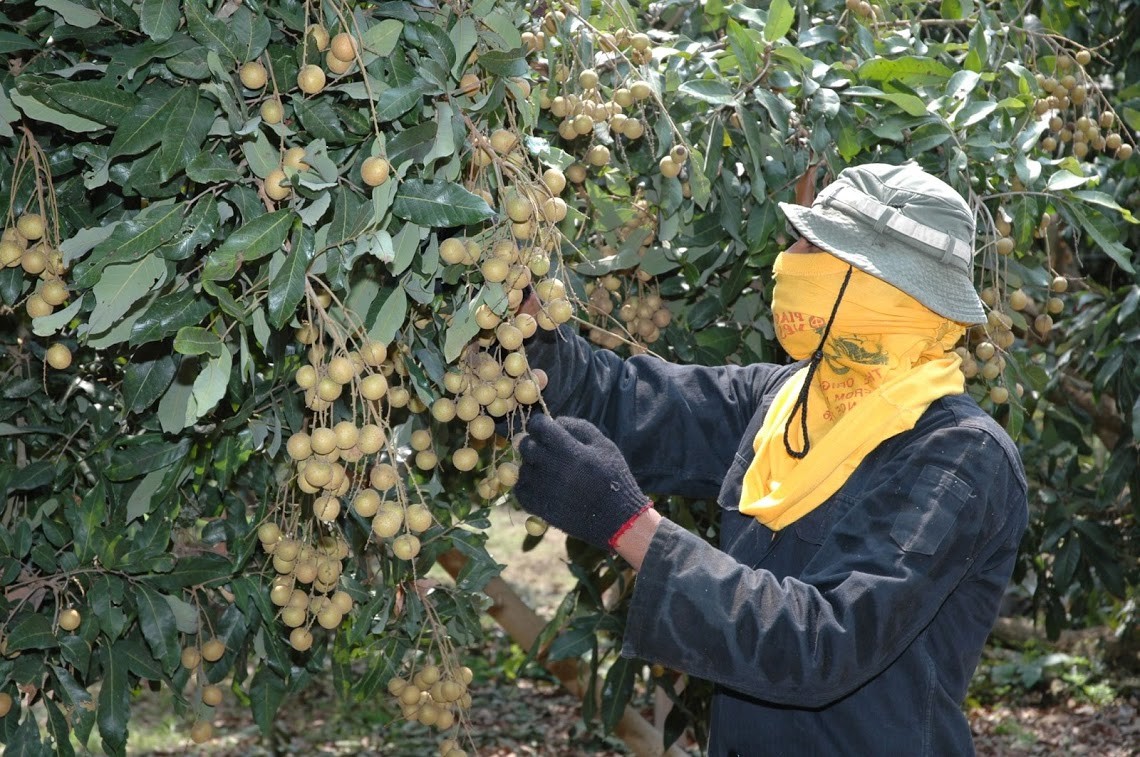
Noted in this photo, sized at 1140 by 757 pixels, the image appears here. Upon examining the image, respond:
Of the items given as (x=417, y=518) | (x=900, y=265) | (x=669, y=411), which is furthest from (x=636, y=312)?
(x=417, y=518)

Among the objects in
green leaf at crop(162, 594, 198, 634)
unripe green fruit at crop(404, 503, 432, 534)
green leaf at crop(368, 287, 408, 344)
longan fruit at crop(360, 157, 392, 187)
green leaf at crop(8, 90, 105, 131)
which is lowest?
green leaf at crop(162, 594, 198, 634)

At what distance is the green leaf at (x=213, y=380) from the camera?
1.33 m

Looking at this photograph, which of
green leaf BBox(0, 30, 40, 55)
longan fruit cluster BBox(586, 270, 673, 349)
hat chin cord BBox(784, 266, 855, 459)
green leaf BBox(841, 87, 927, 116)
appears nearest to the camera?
green leaf BBox(0, 30, 40, 55)

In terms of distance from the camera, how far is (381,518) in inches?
56.7

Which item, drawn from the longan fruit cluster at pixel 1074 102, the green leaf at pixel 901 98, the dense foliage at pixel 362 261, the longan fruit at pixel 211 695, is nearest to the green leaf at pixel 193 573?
the dense foliage at pixel 362 261

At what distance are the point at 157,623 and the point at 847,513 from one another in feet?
3.38

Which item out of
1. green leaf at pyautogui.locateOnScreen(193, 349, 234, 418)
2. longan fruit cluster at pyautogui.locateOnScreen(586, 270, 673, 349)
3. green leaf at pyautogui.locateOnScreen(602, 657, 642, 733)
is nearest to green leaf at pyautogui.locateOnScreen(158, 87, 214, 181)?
green leaf at pyautogui.locateOnScreen(193, 349, 234, 418)

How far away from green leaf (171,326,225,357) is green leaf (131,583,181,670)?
64 cm

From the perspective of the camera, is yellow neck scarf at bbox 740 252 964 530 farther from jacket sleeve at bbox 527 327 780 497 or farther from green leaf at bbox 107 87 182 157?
green leaf at bbox 107 87 182 157

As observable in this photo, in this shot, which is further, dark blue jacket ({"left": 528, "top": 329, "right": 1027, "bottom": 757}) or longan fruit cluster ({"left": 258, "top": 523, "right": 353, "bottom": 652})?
longan fruit cluster ({"left": 258, "top": 523, "right": 353, "bottom": 652})

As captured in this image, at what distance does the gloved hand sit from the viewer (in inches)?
60.7

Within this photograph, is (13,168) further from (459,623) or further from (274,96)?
(459,623)

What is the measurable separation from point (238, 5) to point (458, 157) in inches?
11.8

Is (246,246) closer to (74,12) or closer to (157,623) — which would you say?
(74,12)
